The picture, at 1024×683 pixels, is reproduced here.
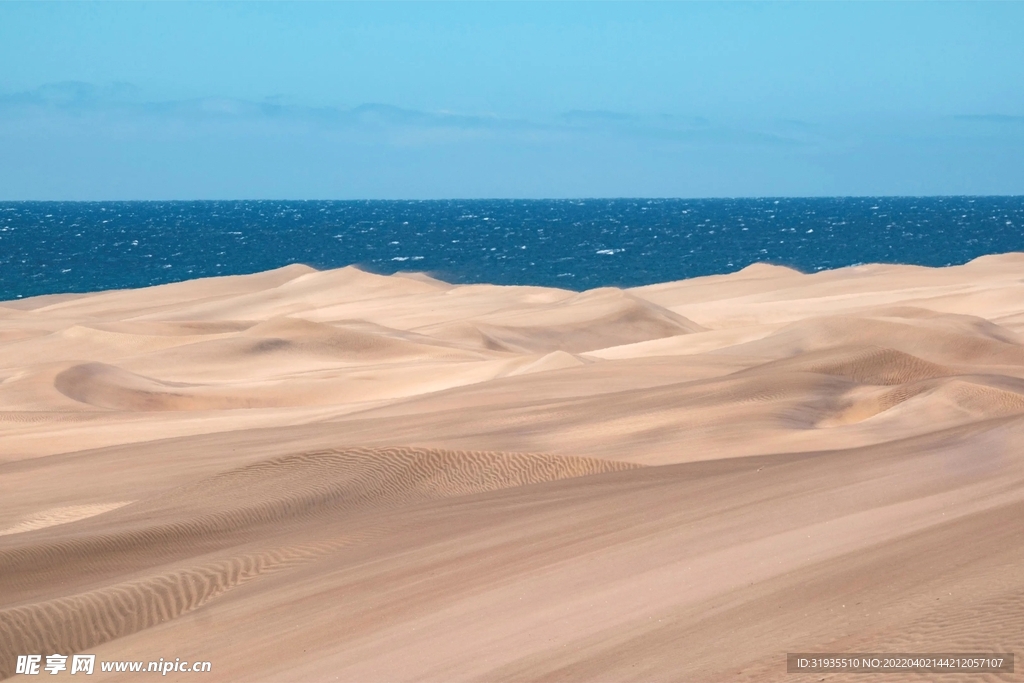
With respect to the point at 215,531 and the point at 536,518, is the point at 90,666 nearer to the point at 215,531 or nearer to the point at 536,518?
the point at 215,531

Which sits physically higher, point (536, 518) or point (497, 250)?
point (536, 518)

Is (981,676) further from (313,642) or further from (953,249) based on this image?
(953,249)

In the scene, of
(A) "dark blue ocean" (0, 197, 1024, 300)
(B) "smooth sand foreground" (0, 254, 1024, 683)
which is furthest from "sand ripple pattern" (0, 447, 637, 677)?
(A) "dark blue ocean" (0, 197, 1024, 300)

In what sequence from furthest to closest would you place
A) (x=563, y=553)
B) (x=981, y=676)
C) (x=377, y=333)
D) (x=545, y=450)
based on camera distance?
(x=377, y=333) < (x=545, y=450) < (x=563, y=553) < (x=981, y=676)

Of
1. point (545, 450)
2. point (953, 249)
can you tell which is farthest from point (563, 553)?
point (953, 249)

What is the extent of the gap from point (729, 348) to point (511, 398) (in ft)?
17.1

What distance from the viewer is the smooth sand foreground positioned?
348cm

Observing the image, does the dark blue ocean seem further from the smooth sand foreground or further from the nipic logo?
the nipic logo

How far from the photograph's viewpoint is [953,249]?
5669cm

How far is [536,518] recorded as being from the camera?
16.8 ft

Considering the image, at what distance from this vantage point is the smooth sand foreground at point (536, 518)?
3.48 meters

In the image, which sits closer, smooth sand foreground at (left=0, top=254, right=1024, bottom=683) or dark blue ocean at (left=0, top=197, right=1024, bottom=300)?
smooth sand foreground at (left=0, top=254, right=1024, bottom=683)

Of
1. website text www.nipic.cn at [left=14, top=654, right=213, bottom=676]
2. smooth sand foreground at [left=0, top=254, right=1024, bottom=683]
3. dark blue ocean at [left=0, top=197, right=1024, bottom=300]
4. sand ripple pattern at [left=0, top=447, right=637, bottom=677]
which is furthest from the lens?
dark blue ocean at [left=0, top=197, right=1024, bottom=300]

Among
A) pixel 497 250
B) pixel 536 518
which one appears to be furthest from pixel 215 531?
pixel 497 250
